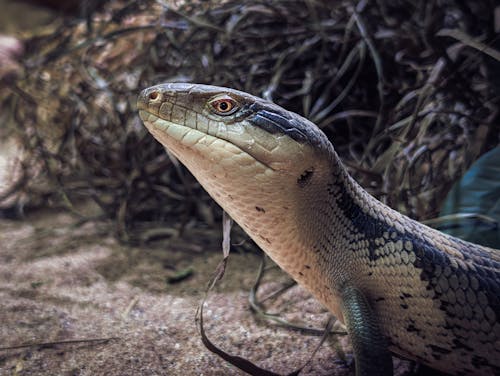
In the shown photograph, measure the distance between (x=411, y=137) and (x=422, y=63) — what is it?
1.85ft

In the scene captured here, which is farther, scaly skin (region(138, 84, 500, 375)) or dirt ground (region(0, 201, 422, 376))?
dirt ground (region(0, 201, 422, 376))

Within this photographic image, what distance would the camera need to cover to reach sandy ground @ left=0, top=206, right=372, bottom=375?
1483 mm

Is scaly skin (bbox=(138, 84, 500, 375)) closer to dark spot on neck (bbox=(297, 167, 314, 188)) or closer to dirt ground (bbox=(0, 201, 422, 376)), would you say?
dark spot on neck (bbox=(297, 167, 314, 188))

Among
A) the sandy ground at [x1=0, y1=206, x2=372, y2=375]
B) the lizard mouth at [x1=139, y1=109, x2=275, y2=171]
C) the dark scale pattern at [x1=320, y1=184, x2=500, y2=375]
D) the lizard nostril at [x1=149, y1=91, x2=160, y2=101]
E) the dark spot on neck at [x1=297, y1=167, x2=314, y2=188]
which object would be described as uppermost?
the lizard nostril at [x1=149, y1=91, x2=160, y2=101]

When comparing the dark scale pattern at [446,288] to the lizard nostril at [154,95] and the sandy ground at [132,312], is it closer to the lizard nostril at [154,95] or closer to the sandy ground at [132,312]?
the sandy ground at [132,312]

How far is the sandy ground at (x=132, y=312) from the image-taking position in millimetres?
1483

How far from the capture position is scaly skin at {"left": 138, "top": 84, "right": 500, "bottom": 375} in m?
1.29

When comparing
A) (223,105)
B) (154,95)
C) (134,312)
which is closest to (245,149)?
(223,105)

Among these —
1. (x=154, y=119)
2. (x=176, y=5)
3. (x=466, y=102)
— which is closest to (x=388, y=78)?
(x=466, y=102)

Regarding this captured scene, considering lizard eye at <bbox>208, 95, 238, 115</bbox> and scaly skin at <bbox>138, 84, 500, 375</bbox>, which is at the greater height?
lizard eye at <bbox>208, 95, 238, 115</bbox>

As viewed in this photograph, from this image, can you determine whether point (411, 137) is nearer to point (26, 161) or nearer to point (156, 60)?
point (156, 60)

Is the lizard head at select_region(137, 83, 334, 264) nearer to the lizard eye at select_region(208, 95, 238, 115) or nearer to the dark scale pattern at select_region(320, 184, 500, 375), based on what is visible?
the lizard eye at select_region(208, 95, 238, 115)

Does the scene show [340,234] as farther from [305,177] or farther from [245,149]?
[245,149]

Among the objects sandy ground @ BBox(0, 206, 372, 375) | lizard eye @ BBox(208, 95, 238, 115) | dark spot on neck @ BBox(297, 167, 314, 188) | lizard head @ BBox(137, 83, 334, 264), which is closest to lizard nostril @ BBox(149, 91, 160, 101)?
lizard head @ BBox(137, 83, 334, 264)
